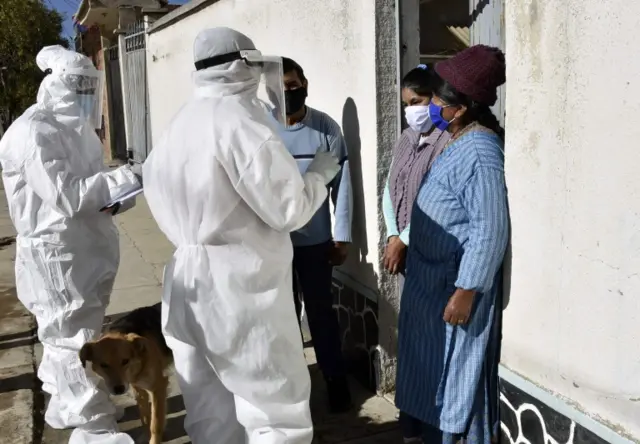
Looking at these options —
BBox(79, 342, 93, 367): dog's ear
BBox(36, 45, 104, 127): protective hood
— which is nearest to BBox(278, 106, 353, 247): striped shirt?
BBox(36, 45, 104, 127): protective hood

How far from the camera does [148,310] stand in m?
3.35

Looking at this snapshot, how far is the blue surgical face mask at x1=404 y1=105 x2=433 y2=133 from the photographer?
2738 millimetres

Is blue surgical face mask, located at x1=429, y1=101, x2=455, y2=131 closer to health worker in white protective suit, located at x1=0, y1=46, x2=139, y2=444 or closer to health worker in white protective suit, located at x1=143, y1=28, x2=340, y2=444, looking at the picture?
health worker in white protective suit, located at x1=143, y1=28, x2=340, y2=444

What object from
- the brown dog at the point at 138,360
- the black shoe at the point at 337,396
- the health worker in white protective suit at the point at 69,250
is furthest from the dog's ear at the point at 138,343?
the black shoe at the point at 337,396

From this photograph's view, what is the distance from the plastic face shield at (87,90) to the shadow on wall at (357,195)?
4.20 feet

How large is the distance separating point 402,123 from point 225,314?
4.67 ft

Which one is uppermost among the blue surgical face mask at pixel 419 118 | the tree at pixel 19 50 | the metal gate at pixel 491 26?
the tree at pixel 19 50

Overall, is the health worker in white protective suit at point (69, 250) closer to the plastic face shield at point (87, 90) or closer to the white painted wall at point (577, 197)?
the plastic face shield at point (87, 90)

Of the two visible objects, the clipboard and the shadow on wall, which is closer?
the clipboard

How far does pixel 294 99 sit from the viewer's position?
10.8ft

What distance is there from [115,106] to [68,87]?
1168 centimetres

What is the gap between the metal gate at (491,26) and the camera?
9.29 ft

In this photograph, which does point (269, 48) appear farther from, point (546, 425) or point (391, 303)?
point (546, 425)

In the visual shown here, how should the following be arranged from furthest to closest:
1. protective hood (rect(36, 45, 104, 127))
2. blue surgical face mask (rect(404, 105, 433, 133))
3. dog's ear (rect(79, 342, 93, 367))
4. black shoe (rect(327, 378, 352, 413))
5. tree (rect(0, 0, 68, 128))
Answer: tree (rect(0, 0, 68, 128)), black shoe (rect(327, 378, 352, 413)), protective hood (rect(36, 45, 104, 127)), dog's ear (rect(79, 342, 93, 367)), blue surgical face mask (rect(404, 105, 433, 133))
